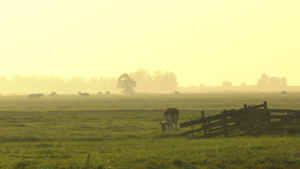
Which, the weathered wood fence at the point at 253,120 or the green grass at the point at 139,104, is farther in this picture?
the green grass at the point at 139,104

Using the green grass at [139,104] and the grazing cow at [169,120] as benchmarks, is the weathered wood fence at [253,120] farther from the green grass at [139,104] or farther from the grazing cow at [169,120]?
the green grass at [139,104]

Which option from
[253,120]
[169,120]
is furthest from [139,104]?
[253,120]

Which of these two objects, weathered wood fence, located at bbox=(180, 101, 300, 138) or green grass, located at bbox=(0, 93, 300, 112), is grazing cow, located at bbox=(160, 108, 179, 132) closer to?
weathered wood fence, located at bbox=(180, 101, 300, 138)

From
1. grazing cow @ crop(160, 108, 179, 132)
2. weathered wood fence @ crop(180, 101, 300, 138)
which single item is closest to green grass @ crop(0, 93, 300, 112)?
grazing cow @ crop(160, 108, 179, 132)

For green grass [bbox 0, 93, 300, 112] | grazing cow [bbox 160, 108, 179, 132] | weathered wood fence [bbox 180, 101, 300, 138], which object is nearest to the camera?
weathered wood fence [bbox 180, 101, 300, 138]

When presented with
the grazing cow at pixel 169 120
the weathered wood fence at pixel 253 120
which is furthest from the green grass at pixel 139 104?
the weathered wood fence at pixel 253 120

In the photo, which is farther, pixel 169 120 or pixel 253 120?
pixel 169 120

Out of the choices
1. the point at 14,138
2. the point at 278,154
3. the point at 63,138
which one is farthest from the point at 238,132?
the point at 14,138

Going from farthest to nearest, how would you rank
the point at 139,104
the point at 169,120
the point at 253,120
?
the point at 139,104
the point at 169,120
the point at 253,120

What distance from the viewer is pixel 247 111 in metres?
24.4

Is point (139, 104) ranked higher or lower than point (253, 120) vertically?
lower

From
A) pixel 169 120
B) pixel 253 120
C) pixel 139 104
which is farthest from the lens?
pixel 139 104

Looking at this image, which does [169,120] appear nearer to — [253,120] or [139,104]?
[253,120]

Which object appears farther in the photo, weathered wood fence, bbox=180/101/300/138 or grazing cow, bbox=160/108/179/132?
grazing cow, bbox=160/108/179/132
